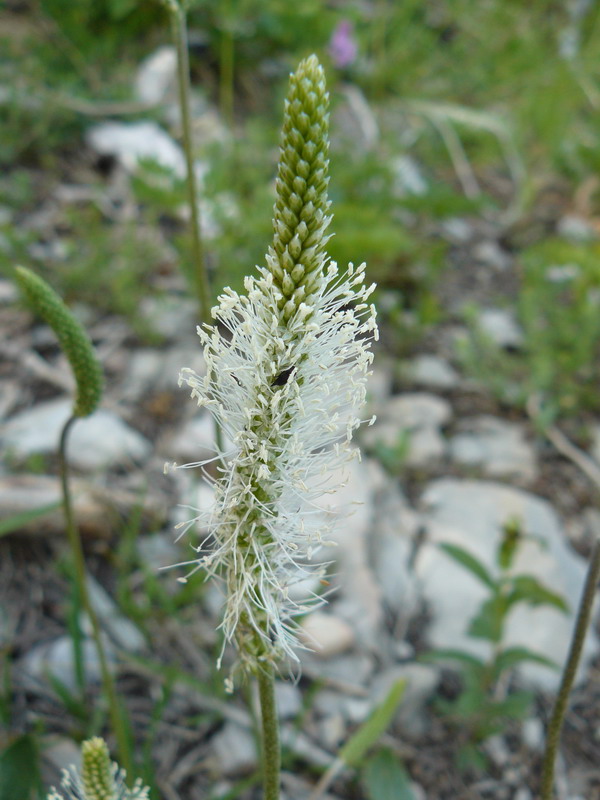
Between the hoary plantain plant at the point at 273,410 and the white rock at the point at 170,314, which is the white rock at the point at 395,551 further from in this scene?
the hoary plantain plant at the point at 273,410

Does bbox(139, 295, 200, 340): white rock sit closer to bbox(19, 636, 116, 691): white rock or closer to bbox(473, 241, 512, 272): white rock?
bbox(19, 636, 116, 691): white rock

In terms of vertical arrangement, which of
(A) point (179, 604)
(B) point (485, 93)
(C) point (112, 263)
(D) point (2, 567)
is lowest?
(A) point (179, 604)

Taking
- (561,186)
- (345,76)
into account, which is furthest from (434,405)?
(345,76)

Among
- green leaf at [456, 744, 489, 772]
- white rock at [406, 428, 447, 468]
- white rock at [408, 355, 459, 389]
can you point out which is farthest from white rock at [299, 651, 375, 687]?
white rock at [408, 355, 459, 389]

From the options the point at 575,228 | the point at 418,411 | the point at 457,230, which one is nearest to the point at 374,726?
the point at 418,411

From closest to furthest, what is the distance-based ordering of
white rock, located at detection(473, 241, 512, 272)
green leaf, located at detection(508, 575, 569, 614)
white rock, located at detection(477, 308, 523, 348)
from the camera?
green leaf, located at detection(508, 575, 569, 614)
white rock, located at detection(477, 308, 523, 348)
white rock, located at detection(473, 241, 512, 272)

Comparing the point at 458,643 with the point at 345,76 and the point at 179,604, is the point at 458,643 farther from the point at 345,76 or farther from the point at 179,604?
the point at 345,76

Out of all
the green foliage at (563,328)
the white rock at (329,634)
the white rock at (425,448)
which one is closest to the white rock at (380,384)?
the white rock at (425,448)
